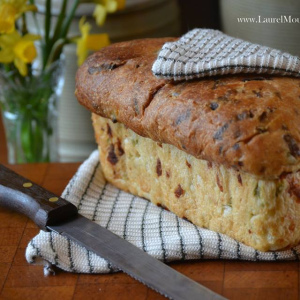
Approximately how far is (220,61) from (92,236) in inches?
16.8

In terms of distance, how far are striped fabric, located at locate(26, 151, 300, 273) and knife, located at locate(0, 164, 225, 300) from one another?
31mm

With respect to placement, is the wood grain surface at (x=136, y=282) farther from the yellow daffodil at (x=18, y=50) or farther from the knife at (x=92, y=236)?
the yellow daffodil at (x=18, y=50)

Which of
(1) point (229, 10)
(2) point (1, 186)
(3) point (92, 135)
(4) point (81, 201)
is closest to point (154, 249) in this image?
(4) point (81, 201)

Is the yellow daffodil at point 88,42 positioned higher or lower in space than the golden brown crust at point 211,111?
lower

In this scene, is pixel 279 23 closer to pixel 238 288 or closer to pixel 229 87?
pixel 229 87

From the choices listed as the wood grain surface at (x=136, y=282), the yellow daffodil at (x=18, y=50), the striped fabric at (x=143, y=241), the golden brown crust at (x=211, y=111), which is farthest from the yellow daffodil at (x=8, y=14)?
the wood grain surface at (x=136, y=282)

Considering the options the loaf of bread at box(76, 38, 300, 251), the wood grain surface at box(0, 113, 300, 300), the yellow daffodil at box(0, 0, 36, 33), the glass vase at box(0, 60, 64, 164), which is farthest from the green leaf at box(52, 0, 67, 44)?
the wood grain surface at box(0, 113, 300, 300)

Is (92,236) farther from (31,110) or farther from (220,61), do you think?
(31,110)

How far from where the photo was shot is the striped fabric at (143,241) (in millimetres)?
1295

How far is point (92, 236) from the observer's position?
52.2 inches

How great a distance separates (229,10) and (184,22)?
62 centimetres

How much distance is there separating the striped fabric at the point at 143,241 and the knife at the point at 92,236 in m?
0.03

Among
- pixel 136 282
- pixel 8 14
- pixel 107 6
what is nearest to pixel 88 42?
pixel 107 6

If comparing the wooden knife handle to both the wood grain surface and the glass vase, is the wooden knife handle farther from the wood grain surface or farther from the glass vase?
the glass vase
